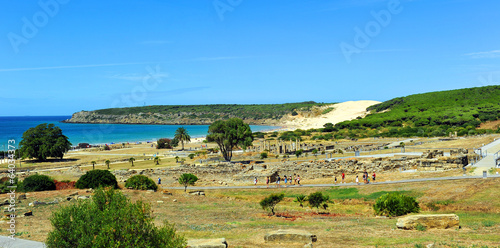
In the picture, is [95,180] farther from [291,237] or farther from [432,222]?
[432,222]

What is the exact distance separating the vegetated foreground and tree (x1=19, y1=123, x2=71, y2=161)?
49072 millimetres

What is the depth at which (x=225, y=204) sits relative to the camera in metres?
28.8

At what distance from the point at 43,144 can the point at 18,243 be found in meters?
67.7

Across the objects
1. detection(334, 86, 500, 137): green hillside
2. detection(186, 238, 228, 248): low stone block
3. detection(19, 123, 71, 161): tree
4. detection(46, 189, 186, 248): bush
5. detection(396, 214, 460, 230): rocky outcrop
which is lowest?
detection(396, 214, 460, 230): rocky outcrop

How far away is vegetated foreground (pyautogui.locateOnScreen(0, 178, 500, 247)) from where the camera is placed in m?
15.2

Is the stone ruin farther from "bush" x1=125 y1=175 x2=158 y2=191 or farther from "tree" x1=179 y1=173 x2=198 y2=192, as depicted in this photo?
"bush" x1=125 y1=175 x2=158 y2=191

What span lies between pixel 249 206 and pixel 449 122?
93.1 meters

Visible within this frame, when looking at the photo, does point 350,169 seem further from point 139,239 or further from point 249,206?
point 139,239

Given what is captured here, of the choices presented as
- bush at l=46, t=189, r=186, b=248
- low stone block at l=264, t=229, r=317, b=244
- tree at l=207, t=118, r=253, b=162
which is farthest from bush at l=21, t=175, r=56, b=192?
tree at l=207, t=118, r=253, b=162

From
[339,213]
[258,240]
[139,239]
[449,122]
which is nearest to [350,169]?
[339,213]

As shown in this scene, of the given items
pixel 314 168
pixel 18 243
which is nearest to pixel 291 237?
pixel 18 243

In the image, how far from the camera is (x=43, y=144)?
242ft

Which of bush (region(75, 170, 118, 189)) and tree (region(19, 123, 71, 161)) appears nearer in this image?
bush (region(75, 170, 118, 189))

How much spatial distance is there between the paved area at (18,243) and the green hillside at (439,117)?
81.4 meters
